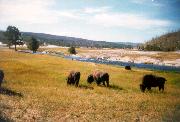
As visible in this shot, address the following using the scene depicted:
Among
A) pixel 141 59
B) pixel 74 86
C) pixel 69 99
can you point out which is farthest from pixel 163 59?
pixel 69 99

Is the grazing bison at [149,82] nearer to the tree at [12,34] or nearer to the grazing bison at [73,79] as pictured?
the grazing bison at [73,79]

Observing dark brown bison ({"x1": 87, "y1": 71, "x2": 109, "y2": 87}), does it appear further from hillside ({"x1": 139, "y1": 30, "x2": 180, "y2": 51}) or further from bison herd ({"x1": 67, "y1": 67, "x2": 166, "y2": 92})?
hillside ({"x1": 139, "y1": 30, "x2": 180, "y2": 51})

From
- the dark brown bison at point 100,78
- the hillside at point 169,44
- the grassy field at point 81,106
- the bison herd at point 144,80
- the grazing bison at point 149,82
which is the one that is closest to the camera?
the grassy field at point 81,106

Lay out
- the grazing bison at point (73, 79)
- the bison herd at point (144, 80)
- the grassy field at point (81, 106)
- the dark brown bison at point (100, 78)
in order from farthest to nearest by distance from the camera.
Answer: the dark brown bison at point (100, 78) < the grazing bison at point (73, 79) < the bison herd at point (144, 80) < the grassy field at point (81, 106)

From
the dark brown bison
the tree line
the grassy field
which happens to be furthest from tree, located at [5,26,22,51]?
the grassy field

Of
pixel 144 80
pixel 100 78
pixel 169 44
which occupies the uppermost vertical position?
pixel 169 44

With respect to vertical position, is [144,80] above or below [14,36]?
below

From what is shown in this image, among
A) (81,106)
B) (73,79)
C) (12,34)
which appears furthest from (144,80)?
(12,34)

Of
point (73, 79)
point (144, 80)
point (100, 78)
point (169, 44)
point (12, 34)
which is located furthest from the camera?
point (169, 44)

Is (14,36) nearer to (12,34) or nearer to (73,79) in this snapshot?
(12,34)

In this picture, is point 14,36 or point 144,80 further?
point 14,36

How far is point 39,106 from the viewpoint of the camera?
18.3 meters

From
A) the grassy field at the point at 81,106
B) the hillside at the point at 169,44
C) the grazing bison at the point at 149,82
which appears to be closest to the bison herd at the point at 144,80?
the grazing bison at the point at 149,82

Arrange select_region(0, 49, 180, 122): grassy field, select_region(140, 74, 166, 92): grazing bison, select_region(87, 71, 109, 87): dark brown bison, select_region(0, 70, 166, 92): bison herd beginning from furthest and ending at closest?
select_region(87, 71, 109, 87): dark brown bison < select_region(0, 70, 166, 92): bison herd < select_region(140, 74, 166, 92): grazing bison < select_region(0, 49, 180, 122): grassy field
